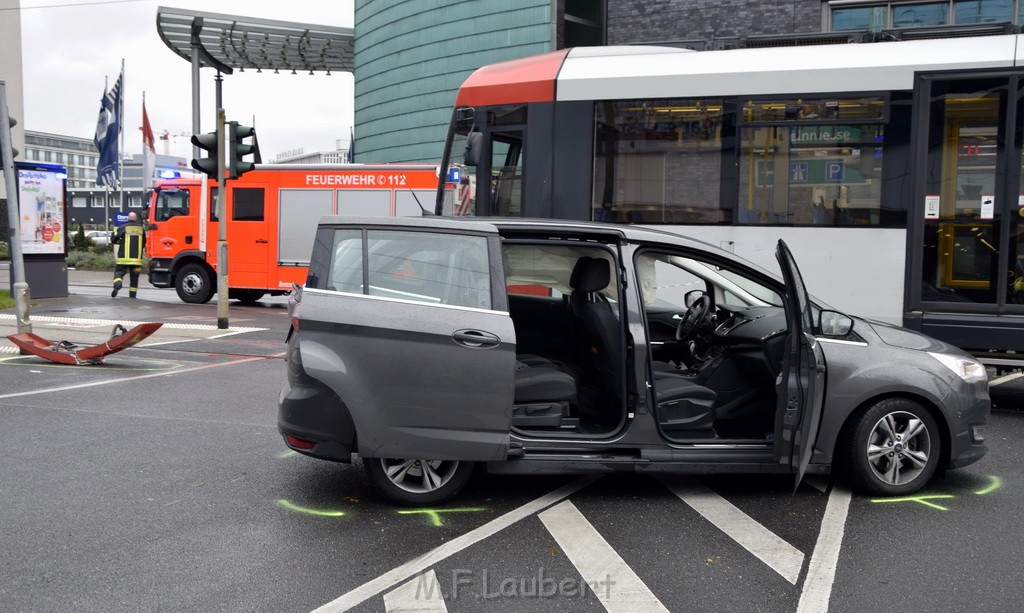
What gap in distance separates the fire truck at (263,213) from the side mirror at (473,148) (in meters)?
8.03

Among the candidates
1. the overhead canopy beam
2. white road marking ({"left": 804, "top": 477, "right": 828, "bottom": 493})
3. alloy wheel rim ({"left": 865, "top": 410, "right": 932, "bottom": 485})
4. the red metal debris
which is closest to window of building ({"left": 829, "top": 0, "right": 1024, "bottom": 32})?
the overhead canopy beam

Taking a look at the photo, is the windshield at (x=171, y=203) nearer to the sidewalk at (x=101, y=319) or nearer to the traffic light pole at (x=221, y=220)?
the sidewalk at (x=101, y=319)

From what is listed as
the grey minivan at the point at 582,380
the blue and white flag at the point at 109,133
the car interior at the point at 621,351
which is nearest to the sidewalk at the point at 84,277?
the blue and white flag at the point at 109,133

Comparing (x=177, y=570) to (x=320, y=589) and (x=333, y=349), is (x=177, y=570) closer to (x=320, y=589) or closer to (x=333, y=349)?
(x=320, y=589)

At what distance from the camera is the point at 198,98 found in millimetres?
33250

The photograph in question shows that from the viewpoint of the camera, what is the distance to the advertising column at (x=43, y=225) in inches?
731

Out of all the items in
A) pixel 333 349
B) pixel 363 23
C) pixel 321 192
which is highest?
pixel 363 23

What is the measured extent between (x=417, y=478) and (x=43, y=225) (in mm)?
16366

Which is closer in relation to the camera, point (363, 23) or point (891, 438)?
point (891, 438)

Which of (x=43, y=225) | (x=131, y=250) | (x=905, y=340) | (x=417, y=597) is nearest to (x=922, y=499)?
(x=905, y=340)

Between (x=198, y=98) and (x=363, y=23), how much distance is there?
Answer: 30772 mm

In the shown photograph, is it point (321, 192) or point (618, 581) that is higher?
point (321, 192)

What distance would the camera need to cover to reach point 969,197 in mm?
8633

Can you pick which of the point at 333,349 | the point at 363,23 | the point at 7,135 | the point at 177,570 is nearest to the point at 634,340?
the point at 333,349
